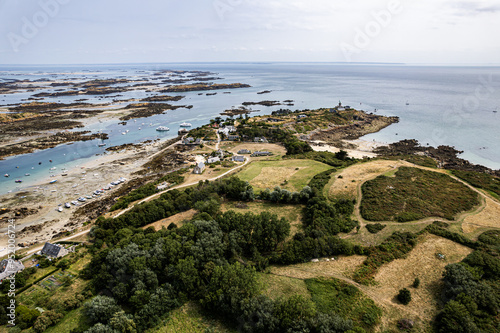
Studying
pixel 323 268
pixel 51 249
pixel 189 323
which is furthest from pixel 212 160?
pixel 189 323

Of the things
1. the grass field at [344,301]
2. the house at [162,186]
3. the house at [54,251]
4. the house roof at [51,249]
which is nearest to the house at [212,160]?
the house at [162,186]

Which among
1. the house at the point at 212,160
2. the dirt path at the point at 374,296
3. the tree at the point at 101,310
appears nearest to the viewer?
the dirt path at the point at 374,296

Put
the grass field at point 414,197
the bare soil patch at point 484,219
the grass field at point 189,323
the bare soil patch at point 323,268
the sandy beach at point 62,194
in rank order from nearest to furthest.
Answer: the grass field at point 189,323 → the bare soil patch at point 323,268 → the bare soil patch at point 484,219 → the grass field at point 414,197 → the sandy beach at point 62,194

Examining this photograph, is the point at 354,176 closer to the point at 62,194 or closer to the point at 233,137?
the point at 233,137

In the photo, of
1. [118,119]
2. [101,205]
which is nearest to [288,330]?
[101,205]

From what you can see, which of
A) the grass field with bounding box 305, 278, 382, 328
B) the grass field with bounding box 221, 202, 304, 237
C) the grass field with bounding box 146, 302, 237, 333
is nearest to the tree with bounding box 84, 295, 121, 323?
the grass field with bounding box 146, 302, 237, 333

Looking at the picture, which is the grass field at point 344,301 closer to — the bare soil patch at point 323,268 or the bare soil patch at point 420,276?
the bare soil patch at point 323,268

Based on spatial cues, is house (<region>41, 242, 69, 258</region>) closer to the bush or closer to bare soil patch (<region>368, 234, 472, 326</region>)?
bare soil patch (<region>368, 234, 472, 326</region>)
